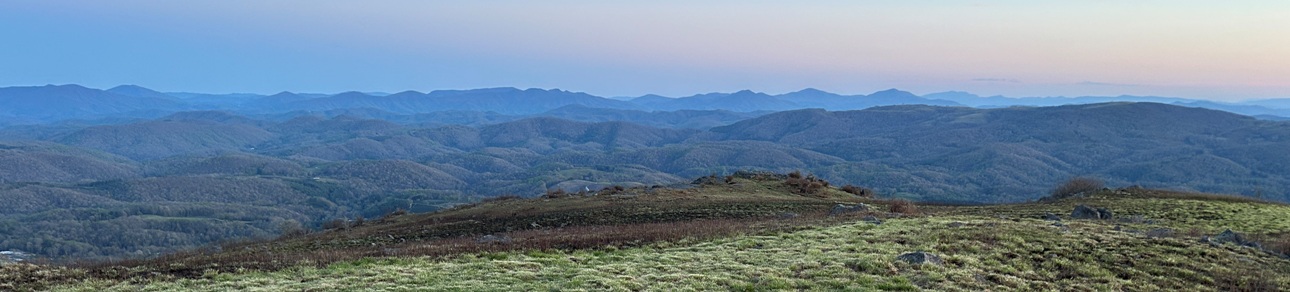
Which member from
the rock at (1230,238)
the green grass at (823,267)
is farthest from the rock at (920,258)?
the rock at (1230,238)

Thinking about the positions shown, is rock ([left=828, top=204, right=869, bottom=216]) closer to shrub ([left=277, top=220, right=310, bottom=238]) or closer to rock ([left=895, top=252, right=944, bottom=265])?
→ rock ([left=895, top=252, right=944, bottom=265])

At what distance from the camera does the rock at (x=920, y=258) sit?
54.0 feet

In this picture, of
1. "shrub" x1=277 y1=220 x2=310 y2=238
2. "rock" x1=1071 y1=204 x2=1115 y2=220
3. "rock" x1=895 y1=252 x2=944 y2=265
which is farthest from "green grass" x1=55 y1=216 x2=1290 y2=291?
"shrub" x1=277 y1=220 x2=310 y2=238

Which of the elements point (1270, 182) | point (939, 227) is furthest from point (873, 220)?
point (1270, 182)

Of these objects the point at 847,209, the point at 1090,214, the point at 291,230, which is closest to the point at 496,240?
the point at 847,209

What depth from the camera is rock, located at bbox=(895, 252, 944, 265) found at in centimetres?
1645

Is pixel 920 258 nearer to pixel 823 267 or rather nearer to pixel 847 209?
pixel 823 267

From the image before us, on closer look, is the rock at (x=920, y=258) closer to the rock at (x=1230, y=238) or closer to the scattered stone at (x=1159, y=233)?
the scattered stone at (x=1159, y=233)

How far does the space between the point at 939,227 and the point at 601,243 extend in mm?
11427

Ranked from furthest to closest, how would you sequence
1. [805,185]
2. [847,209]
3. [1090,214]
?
1. [805,185]
2. [847,209]
3. [1090,214]

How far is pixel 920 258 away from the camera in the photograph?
16.7m

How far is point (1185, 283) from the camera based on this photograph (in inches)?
626

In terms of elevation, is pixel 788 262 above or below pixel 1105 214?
above

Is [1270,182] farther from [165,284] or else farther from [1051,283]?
[165,284]
